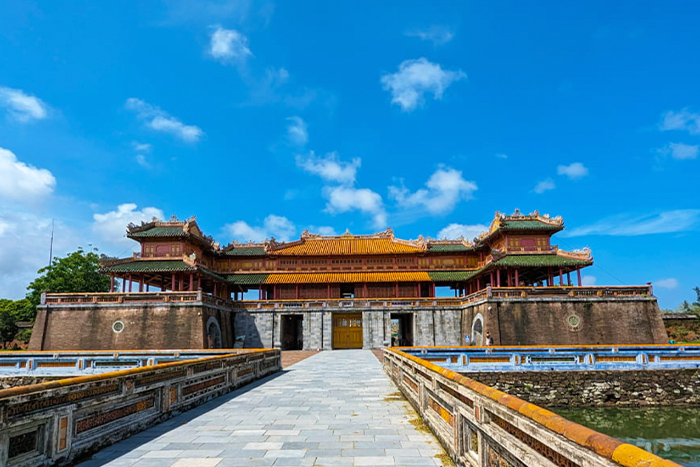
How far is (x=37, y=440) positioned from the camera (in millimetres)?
5230

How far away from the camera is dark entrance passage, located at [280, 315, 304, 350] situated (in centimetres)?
3635

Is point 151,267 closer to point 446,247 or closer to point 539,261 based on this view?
point 446,247

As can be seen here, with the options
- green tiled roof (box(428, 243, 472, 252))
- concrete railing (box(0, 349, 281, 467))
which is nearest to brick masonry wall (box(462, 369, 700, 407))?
concrete railing (box(0, 349, 281, 467))

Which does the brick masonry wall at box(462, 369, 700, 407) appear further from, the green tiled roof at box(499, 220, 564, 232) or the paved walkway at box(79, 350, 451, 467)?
the green tiled roof at box(499, 220, 564, 232)

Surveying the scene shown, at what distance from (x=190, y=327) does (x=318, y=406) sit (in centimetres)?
2291

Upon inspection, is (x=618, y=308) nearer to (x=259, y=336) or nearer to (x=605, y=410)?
(x=605, y=410)

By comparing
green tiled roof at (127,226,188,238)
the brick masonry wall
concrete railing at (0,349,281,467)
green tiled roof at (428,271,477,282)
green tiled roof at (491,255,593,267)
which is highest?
green tiled roof at (127,226,188,238)

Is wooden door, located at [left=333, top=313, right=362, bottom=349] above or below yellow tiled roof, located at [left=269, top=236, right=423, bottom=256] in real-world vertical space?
below

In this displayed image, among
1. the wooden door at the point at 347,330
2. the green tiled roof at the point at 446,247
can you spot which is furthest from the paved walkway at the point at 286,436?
the green tiled roof at the point at 446,247

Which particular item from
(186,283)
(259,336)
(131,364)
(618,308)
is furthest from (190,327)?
(618,308)

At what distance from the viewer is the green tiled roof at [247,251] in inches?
1666

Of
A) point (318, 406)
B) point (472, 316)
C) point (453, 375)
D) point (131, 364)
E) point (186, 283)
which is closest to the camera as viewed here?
point (453, 375)

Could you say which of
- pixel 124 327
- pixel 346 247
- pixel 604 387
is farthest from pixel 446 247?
pixel 124 327

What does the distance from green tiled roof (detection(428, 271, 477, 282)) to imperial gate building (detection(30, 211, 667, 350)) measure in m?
0.09
